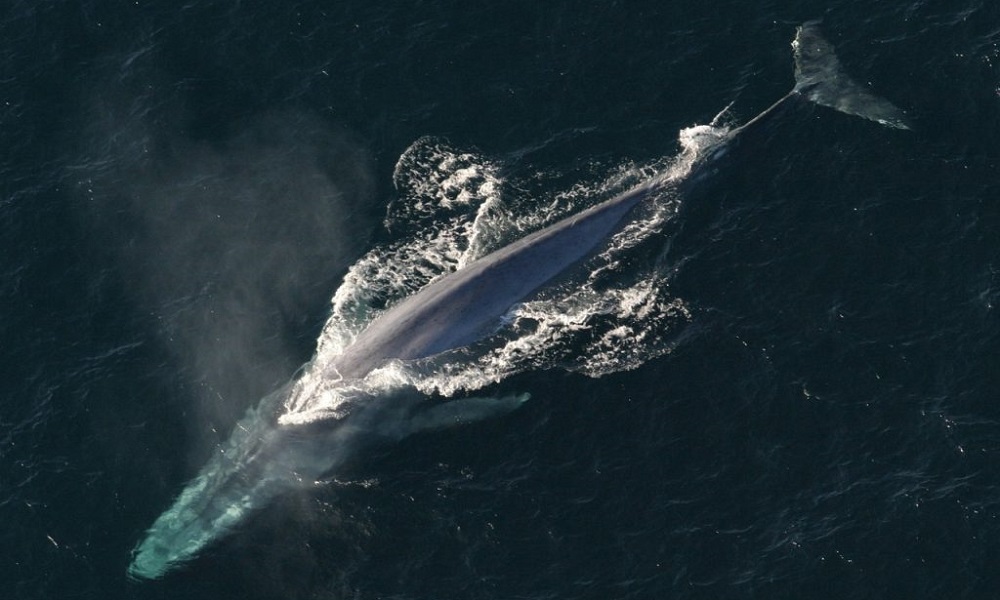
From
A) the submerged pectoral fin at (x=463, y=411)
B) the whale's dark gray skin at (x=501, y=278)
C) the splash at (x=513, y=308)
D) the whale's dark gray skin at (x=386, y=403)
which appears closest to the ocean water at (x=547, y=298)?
the splash at (x=513, y=308)

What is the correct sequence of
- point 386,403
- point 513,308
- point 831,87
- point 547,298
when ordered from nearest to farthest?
point 386,403 → point 513,308 → point 547,298 → point 831,87

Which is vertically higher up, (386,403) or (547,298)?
(547,298)

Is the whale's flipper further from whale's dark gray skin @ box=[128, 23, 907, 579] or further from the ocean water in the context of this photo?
the ocean water

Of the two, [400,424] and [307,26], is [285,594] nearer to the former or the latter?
[400,424]

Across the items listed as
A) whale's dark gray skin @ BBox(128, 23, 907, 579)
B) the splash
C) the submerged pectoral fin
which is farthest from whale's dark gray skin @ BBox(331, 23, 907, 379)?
the submerged pectoral fin

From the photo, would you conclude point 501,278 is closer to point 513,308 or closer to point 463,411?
point 513,308

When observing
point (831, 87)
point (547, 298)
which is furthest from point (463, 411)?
point (831, 87)

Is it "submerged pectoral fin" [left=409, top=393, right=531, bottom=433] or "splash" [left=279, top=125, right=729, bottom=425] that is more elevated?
"splash" [left=279, top=125, right=729, bottom=425]

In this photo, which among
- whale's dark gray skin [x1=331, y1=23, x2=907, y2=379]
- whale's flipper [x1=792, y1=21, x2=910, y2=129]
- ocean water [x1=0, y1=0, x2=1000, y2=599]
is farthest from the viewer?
whale's flipper [x1=792, y1=21, x2=910, y2=129]
